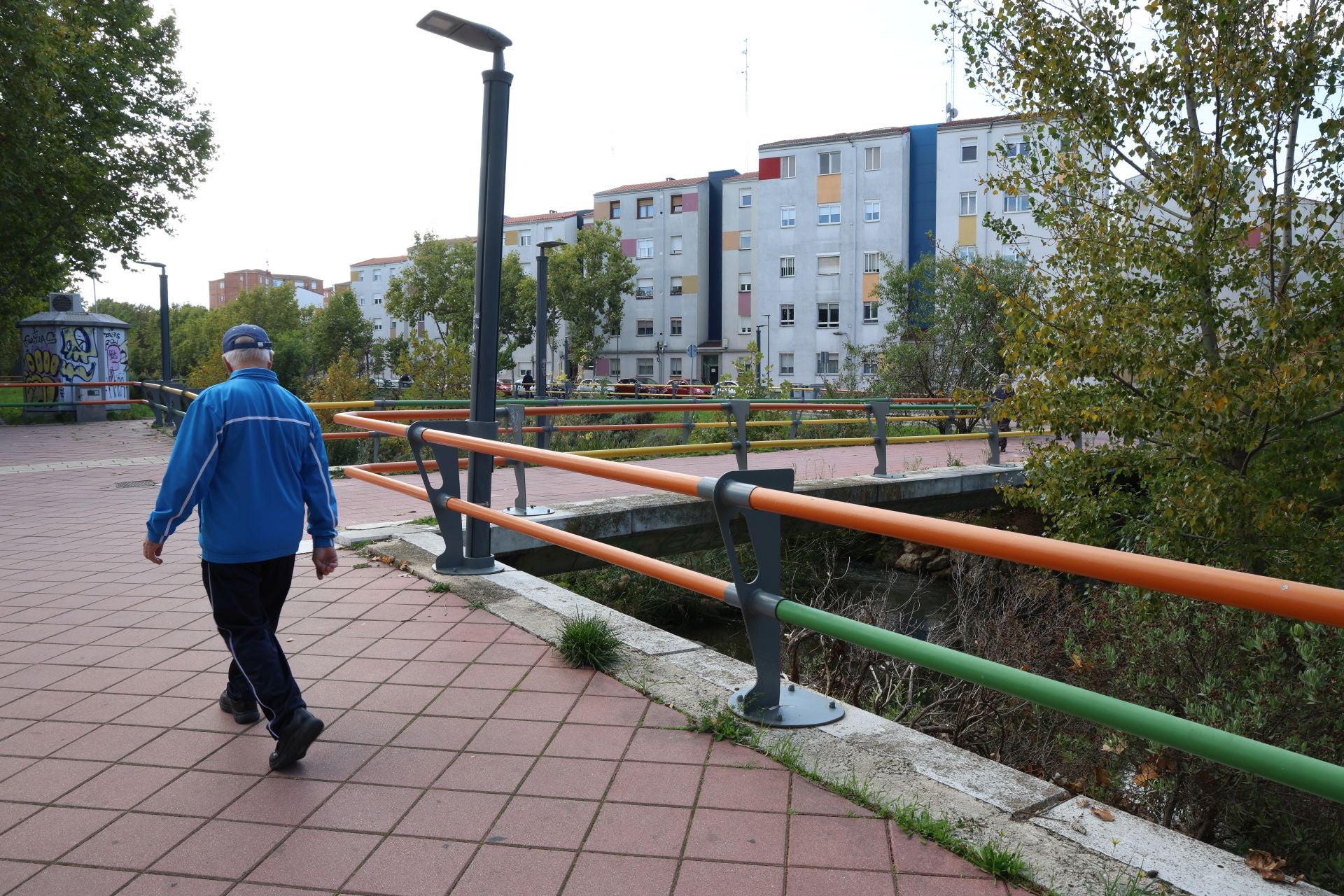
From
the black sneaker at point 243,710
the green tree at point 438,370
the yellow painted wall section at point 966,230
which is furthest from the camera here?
the yellow painted wall section at point 966,230

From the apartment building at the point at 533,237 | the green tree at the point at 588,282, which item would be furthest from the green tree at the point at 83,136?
the apartment building at the point at 533,237

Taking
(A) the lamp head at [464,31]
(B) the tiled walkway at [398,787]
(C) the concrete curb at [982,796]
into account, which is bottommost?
(B) the tiled walkway at [398,787]

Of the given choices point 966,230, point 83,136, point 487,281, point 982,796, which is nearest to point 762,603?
point 982,796

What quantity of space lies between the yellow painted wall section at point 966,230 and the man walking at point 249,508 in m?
47.4

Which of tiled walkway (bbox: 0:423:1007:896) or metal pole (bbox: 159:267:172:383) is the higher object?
metal pole (bbox: 159:267:172:383)

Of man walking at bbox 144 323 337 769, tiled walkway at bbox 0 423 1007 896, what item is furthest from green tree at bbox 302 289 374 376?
man walking at bbox 144 323 337 769

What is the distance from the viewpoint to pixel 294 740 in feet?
10.3

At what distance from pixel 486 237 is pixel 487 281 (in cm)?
27

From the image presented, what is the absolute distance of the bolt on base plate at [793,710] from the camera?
3.41 m

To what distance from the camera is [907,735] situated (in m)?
3.32

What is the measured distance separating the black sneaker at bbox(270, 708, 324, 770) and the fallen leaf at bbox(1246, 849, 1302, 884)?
8.77 ft

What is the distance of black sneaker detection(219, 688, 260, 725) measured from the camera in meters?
3.56

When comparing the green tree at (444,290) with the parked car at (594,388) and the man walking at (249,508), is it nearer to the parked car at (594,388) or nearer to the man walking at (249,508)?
the parked car at (594,388)

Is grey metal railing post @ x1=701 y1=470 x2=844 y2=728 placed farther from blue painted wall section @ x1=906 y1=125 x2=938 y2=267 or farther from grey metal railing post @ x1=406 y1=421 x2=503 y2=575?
blue painted wall section @ x1=906 y1=125 x2=938 y2=267
